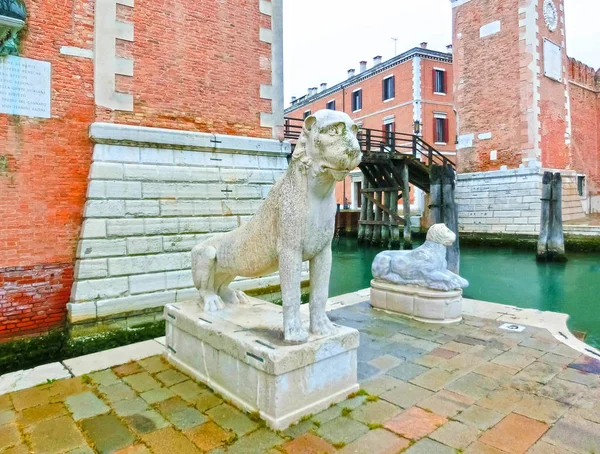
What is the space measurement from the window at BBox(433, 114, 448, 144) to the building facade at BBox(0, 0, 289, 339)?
67.7 ft

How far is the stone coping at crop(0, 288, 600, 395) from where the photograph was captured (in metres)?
3.65

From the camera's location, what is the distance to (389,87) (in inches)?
1043

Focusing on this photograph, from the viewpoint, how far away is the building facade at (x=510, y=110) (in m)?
16.0

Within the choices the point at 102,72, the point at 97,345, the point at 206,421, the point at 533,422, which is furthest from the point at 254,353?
the point at 102,72

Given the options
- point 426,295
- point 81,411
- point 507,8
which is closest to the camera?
point 81,411

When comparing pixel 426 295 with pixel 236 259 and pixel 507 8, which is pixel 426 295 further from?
pixel 507 8

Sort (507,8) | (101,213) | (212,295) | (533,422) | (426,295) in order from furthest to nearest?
(507,8) < (101,213) < (426,295) < (212,295) < (533,422)

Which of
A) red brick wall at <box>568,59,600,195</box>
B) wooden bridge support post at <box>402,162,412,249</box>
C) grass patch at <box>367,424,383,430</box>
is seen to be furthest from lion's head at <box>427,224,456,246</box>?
red brick wall at <box>568,59,600,195</box>

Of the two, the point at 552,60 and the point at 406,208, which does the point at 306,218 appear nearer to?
the point at 406,208

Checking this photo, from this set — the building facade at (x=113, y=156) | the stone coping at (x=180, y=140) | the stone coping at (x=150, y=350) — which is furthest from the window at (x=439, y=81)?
the stone coping at (x=150, y=350)

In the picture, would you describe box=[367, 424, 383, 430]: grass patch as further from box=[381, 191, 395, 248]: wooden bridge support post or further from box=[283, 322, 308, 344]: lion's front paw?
box=[381, 191, 395, 248]: wooden bridge support post

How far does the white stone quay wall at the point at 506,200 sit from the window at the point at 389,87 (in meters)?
10.3

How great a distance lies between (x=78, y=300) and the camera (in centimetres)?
529

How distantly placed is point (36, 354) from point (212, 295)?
10.0 ft
